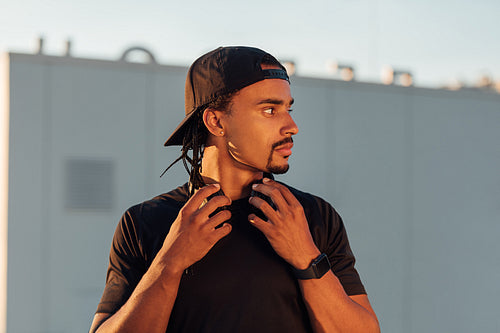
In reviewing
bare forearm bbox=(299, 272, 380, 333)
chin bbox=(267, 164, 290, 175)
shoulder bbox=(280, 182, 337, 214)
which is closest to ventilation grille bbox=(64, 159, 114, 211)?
shoulder bbox=(280, 182, 337, 214)

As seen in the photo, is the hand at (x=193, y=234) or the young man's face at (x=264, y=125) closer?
the hand at (x=193, y=234)

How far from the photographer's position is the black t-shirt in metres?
1.71

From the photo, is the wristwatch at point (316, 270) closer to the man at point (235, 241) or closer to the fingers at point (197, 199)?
the man at point (235, 241)

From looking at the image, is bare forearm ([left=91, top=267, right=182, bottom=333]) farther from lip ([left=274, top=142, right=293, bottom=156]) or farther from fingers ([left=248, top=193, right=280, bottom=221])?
lip ([left=274, top=142, right=293, bottom=156])

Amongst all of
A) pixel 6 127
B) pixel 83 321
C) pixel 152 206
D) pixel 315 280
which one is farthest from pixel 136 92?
pixel 315 280

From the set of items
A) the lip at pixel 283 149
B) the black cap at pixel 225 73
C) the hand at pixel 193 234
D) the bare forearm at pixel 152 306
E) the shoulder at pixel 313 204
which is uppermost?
the black cap at pixel 225 73

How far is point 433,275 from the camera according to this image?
816cm

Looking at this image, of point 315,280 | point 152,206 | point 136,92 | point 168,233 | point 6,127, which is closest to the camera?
point 315,280

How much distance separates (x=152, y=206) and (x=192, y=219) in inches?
11.5

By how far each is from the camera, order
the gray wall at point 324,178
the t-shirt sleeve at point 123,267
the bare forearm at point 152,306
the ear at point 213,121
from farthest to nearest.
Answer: the gray wall at point 324,178
the ear at point 213,121
the t-shirt sleeve at point 123,267
the bare forearm at point 152,306

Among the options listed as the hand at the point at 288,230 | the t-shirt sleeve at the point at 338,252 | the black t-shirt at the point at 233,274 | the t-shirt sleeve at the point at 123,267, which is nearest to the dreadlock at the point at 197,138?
the black t-shirt at the point at 233,274

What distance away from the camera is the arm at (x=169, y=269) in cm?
163

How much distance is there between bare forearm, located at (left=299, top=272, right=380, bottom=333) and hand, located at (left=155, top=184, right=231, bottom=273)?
0.30 m

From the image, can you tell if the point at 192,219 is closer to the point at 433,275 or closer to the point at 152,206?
the point at 152,206
